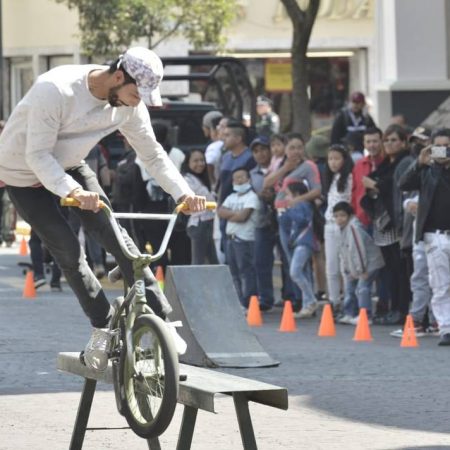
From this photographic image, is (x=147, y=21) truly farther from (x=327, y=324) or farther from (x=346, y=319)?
(x=327, y=324)

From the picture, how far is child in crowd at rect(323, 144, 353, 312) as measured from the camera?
15.2 meters

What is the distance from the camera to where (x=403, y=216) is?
14.7 meters

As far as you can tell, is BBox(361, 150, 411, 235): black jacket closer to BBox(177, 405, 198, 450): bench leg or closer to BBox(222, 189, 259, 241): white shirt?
BBox(222, 189, 259, 241): white shirt

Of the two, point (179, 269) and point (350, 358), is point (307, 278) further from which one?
point (179, 269)

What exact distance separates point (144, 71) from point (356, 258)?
6.99 meters

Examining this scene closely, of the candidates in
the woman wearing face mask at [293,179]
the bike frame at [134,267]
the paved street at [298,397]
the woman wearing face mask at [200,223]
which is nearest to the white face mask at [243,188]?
the woman wearing face mask at [293,179]

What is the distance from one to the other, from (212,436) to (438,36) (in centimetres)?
1387

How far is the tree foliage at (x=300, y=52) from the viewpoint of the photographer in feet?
68.8

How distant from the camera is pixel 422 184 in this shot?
1367 centimetres

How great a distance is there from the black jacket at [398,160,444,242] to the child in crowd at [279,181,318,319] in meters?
1.84

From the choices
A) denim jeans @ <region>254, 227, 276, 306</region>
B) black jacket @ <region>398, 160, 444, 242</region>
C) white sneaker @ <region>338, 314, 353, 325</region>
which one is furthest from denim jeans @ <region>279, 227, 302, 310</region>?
black jacket @ <region>398, 160, 444, 242</region>

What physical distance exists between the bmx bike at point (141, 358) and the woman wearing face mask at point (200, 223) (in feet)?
26.6

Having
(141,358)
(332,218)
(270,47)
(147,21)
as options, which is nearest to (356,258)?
(332,218)

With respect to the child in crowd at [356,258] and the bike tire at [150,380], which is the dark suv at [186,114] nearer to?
the child in crowd at [356,258]
